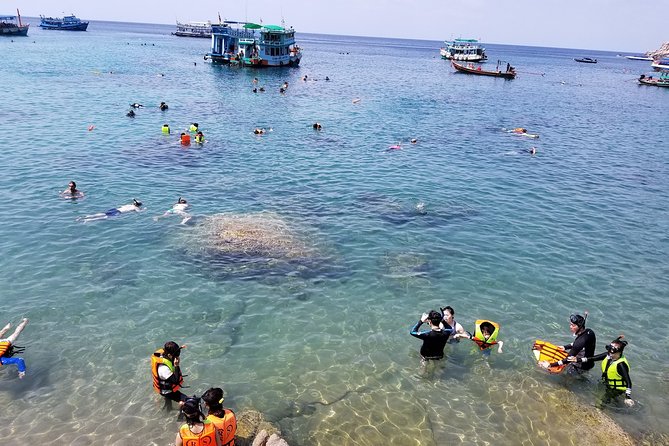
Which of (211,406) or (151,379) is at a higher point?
(211,406)

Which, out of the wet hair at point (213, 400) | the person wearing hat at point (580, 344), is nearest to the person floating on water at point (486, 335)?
the person wearing hat at point (580, 344)

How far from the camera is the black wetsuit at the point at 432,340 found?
44.5 feet

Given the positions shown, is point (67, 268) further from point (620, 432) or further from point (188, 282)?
point (620, 432)

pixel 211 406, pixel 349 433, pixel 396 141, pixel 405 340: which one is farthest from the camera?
pixel 396 141

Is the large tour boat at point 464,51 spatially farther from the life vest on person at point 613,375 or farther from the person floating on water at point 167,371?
the person floating on water at point 167,371

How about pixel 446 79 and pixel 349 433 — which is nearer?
pixel 349 433

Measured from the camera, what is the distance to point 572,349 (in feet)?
43.5

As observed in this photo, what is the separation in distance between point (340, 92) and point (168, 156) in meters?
43.0

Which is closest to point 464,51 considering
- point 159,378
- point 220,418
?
point 159,378

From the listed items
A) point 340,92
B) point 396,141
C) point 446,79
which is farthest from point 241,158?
point 446,79

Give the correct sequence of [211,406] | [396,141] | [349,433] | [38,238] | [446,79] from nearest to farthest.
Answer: [211,406] < [349,433] < [38,238] < [396,141] < [446,79]

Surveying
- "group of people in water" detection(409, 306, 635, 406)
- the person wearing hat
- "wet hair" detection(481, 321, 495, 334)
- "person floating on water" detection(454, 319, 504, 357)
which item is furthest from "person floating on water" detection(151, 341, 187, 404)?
the person wearing hat

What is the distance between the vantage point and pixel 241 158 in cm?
3497

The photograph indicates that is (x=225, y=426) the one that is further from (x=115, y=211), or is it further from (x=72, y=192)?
(x=72, y=192)
